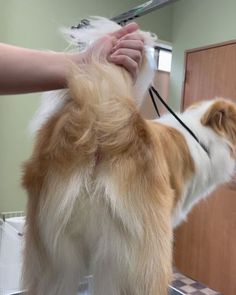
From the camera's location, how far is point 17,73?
1.68ft

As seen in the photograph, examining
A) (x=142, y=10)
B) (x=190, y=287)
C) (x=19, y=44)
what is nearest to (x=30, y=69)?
(x=142, y=10)

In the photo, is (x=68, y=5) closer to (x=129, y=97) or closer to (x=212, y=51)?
(x=212, y=51)

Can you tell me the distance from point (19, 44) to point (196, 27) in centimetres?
127

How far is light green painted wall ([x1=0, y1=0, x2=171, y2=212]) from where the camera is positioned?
2.33m

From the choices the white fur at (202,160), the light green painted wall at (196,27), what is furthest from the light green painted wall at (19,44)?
the white fur at (202,160)

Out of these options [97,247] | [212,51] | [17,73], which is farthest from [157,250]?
[212,51]

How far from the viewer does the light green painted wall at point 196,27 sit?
243 centimetres

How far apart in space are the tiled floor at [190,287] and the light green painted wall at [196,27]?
1296 mm

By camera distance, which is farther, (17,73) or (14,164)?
(14,164)

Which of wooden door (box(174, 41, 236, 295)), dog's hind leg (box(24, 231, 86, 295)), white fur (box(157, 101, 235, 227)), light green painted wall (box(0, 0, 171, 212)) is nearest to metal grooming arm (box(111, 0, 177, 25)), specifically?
white fur (box(157, 101, 235, 227))

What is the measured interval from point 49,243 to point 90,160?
0.13 meters

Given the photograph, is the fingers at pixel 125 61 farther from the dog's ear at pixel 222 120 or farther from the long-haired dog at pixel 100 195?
the dog's ear at pixel 222 120

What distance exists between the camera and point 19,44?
236 centimetres

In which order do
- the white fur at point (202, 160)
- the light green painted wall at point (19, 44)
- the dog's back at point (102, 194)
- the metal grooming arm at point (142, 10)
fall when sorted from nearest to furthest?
the dog's back at point (102, 194)
the white fur at point (202, 160)
the metal grooming arm at point (142, 10)
the light green painted wall at point (19, 44)
